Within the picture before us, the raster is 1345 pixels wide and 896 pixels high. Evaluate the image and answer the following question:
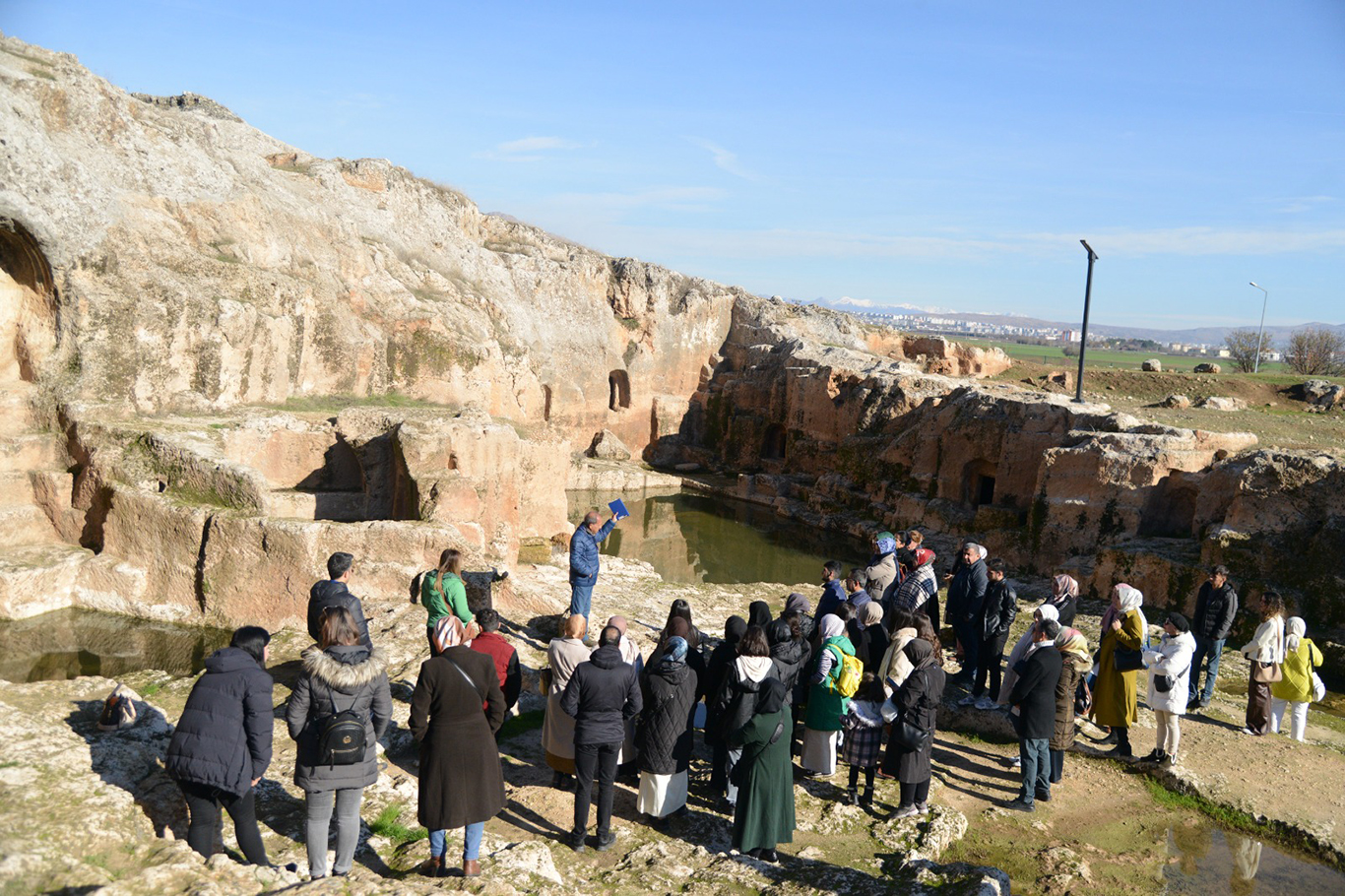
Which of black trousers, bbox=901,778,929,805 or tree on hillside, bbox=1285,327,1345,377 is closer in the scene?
black trousers, bbox=901,778,929,805

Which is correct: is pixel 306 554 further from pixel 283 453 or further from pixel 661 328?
pixel 661 328

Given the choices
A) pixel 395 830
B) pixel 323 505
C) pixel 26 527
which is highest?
pixel 323 505

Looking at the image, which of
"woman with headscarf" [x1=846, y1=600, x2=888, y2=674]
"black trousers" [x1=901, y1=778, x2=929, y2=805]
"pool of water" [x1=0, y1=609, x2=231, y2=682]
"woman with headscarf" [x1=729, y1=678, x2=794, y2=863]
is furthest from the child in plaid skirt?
"pool of water" [x1=0, y1=609, x2=231, y2=682]

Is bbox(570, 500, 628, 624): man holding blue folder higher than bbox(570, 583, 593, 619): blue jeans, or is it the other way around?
bbox(570, 500, 628, 624): man holding blue folder

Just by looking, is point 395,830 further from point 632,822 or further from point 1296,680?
point 1296,680

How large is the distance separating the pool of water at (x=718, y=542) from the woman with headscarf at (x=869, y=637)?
11.1 meters

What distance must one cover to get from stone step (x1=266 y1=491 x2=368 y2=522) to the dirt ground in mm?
18108

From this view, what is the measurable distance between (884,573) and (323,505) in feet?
35.9

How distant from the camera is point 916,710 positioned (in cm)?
730

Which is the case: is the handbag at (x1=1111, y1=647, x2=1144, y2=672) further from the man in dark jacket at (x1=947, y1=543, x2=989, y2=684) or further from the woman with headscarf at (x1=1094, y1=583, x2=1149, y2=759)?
the man in dark jacket at (x1=947, y1=543, x2=989, y2=684)

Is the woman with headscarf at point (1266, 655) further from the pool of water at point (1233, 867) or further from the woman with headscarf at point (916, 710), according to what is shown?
the woman with headscarf at point (916, 710)

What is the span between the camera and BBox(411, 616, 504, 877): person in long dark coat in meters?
5.80

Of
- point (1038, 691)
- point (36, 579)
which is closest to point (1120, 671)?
point (1038, 691)

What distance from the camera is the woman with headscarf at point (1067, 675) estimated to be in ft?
25.7
